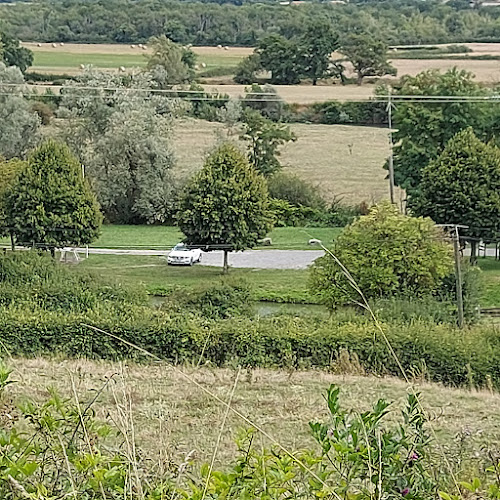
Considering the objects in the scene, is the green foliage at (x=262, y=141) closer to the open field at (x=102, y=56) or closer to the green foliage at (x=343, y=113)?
the green foliage at (x=343, y=113)

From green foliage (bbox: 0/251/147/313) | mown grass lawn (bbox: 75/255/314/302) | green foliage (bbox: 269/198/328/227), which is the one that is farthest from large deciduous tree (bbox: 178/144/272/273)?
green foliage (bbox: 269/198/328/227)

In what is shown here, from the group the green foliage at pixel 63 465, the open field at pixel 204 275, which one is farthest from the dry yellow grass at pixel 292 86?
the green foliage at pixel 63 465

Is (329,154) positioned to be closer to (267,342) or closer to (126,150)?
(126,150)

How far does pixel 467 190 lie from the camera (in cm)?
2714

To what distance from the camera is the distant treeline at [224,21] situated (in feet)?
193

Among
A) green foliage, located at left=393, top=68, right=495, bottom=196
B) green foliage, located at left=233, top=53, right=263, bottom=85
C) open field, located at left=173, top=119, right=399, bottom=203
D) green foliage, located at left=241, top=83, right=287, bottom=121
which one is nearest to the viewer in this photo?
green foliage, located at left=393, top=68, right=495, bottom=196

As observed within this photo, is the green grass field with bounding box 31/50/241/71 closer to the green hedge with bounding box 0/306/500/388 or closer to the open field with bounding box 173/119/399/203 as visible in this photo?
the open field with bounding box 173/119/399/203

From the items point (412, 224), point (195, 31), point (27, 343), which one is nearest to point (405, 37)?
point (195, 31)

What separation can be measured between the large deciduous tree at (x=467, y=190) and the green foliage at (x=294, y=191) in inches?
354

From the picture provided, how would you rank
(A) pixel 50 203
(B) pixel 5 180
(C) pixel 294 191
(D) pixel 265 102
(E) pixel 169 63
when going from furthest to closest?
(E) pixel 169 63 < (D) pixel 265 102 < (C) pixel 294 191 < (B) pixel 5 180 < (A) pixel 50 203

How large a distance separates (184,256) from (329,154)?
50.7ft

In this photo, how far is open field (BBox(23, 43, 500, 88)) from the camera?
1788 inches

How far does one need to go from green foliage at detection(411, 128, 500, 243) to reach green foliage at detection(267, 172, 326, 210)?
8985mm

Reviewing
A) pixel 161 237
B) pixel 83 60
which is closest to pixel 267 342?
pixel 161 237
